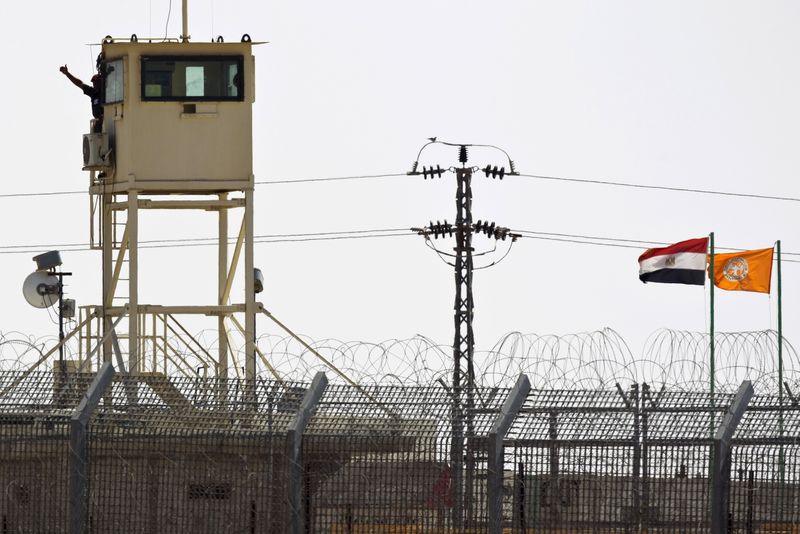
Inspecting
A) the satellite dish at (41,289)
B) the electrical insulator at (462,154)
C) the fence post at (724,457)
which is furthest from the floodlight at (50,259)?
the fence post at (724,457)

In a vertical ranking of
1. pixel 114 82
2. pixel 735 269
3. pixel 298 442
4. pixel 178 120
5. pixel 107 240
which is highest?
pixel 114 82

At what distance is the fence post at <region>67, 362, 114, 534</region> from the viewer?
54.1ft

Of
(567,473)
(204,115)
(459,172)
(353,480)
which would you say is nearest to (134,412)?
(353,480)

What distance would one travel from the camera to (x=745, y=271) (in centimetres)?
3431

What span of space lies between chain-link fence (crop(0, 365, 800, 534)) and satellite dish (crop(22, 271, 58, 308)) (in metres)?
13.3

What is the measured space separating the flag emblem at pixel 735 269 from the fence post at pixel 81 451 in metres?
19.5

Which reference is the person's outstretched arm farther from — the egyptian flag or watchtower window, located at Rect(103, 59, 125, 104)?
the egyptian flag

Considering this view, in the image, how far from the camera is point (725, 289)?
114 feet

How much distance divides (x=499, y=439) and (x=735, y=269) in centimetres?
1919

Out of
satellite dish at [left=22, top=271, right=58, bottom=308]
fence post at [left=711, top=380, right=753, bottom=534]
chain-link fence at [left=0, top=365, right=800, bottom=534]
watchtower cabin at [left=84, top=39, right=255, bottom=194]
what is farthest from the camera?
satellite dish at [left=22, top=271, right=58, bottom=308]

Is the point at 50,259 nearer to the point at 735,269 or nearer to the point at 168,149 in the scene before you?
the point at 168,149

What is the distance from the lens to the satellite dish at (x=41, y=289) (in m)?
30.4

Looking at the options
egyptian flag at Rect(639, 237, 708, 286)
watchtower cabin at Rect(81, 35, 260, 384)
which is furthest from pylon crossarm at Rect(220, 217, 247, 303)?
egyptian flag at Rect(639, 237, 708, 286)

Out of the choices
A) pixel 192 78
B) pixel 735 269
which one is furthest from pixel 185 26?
pixel 735 269
